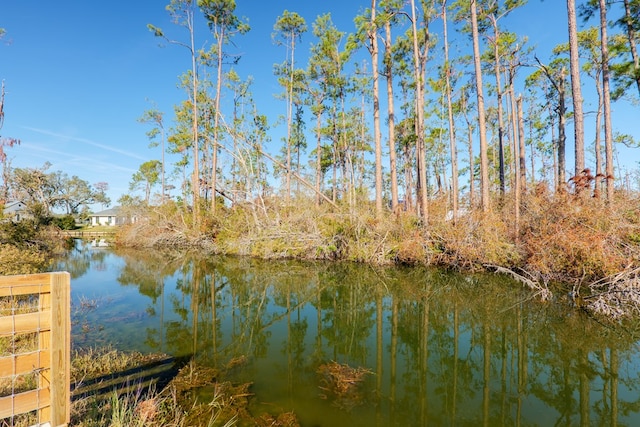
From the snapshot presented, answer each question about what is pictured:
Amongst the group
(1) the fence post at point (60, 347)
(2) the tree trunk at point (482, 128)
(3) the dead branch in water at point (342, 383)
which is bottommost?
(3) the dead branch in water at point (342, 383)

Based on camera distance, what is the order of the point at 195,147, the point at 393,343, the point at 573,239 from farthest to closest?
the point at 195,147 → the point at 573,239 → the point at 393,343

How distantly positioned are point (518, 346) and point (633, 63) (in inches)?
638

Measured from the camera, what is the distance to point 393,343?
540 cm

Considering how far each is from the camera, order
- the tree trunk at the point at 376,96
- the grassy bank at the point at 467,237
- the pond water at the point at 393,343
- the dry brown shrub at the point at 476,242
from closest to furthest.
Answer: the pond water at the point at 393,343 → the grassy bank at the point at 467,237 → the dry brown shrub at the point at 476,242 → the tree trunk at the point at 376,96

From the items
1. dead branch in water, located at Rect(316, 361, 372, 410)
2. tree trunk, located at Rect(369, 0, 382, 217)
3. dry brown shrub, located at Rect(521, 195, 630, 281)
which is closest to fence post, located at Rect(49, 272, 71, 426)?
dead branch in water, located at Rect(316, 361, 372, 410)

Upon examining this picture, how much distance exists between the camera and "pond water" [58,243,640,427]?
3.54m

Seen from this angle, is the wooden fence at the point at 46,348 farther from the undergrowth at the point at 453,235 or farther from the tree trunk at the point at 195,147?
the tree trunk at the point at 195,147

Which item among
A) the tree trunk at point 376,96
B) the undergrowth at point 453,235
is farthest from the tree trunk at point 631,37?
the tree trunk at point 376,96

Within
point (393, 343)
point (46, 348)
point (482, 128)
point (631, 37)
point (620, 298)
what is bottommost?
point (393, 343)

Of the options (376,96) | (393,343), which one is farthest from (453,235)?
(376,96)

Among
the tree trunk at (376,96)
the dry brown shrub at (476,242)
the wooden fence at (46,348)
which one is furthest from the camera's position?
the tree trunk at (376,96)

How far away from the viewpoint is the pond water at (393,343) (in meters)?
3.54

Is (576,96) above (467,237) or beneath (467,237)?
above

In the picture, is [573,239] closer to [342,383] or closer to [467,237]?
[467,237]
